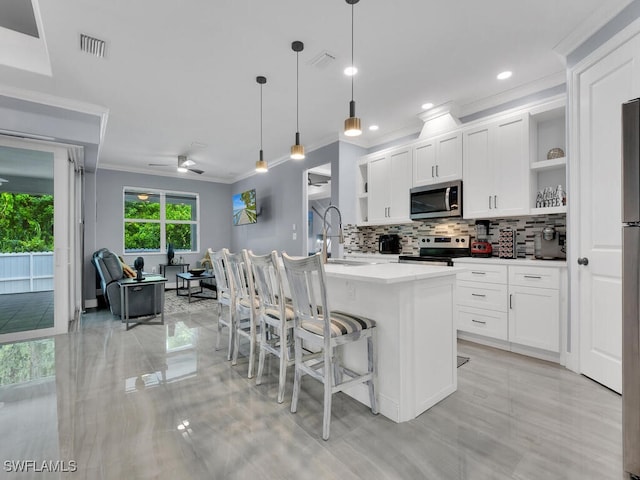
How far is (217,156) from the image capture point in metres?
6.20

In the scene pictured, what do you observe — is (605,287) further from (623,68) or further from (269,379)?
(269,379)

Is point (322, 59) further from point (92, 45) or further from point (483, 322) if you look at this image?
point (483, 322)

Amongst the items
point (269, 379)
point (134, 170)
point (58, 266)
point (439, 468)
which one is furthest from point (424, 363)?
point (134, 170)

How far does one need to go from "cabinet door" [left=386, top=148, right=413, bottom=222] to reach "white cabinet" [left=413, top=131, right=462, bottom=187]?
0.12m

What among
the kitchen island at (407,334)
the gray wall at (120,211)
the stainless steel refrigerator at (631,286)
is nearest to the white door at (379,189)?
the kitchen island at (407,334)

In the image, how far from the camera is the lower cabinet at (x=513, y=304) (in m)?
2.88

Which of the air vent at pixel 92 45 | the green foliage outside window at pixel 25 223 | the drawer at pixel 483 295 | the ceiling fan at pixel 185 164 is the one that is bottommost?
the drawer at pixel 483 295

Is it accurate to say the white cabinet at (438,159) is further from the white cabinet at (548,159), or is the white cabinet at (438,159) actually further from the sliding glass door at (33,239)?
the sliding glass door at (33,239)

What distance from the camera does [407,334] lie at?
1944 mm

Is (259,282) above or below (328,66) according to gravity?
below

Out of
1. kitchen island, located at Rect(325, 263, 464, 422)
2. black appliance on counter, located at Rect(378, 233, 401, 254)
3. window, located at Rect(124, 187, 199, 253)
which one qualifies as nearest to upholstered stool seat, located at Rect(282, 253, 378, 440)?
kitchen island, located at Rect(325, 263, 464, 422)

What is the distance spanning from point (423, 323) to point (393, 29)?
90.1 inches

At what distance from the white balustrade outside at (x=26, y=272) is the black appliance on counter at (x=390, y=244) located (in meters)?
4.42

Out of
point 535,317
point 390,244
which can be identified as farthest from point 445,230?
point 535,317
